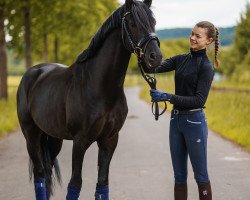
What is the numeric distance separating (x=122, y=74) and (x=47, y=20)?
20.9 metres

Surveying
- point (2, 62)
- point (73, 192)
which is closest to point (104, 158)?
point (73, 192)

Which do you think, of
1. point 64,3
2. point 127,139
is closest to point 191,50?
point 127,139

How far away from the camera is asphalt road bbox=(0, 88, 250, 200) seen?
618 centimetres

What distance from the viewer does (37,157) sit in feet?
18.1

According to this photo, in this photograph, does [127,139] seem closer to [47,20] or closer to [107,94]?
[107,94]

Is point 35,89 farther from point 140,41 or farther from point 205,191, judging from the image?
point 205,191

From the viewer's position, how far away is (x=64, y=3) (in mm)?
21359

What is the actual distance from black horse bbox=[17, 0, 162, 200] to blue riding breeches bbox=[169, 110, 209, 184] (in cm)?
55

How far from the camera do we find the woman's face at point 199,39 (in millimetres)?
4152

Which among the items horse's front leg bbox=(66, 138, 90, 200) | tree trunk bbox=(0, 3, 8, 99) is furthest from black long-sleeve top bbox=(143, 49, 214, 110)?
tree trunk bbox=(0, 3, 8, 99)

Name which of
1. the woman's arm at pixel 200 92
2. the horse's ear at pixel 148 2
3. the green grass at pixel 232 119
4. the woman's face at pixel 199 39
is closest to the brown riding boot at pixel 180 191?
the woman's arm at pixel 200 92

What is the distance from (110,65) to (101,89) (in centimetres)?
24

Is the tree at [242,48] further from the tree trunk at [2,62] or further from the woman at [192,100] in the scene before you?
the woman at [192,100]

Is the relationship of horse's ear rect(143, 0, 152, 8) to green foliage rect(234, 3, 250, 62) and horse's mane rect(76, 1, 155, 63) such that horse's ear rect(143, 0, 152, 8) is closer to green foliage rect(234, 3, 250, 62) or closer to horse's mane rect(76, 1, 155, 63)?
horse's mane rect(76, 1, 155, 63)
